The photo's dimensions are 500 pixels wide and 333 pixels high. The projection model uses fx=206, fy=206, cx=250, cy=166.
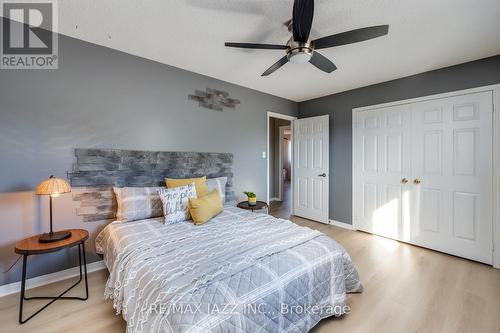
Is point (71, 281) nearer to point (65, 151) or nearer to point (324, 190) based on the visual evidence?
point (65, 151)

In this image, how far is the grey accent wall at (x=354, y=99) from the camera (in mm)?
2535

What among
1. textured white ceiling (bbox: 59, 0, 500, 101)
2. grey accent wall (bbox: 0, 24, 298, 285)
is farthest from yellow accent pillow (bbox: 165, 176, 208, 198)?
textured white ceiling (bbox: 59, 0, 500, 101)

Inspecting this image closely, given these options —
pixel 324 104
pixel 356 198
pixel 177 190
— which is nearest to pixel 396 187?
pixel 356 198

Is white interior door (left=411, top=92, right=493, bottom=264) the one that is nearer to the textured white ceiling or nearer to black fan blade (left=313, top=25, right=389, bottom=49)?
the textured white ceiling

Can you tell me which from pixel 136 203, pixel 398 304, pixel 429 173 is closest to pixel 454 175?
pixel 429 173

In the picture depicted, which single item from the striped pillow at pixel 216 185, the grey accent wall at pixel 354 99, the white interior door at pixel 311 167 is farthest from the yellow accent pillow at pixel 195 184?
the grey accent wall at pixel 354 99

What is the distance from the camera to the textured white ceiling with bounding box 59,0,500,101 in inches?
66.5

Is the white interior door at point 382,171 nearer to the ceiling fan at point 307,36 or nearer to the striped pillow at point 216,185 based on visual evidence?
the ceiling fan at point 307,36

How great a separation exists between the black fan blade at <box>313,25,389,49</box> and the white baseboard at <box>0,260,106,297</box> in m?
3.18

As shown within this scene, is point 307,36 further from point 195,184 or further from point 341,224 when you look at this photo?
point 341,224

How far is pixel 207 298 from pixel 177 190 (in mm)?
1427

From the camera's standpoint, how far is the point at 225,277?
3.91 ft

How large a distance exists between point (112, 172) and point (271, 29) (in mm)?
2292

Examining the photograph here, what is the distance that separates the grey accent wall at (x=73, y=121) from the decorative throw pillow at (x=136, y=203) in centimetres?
42
